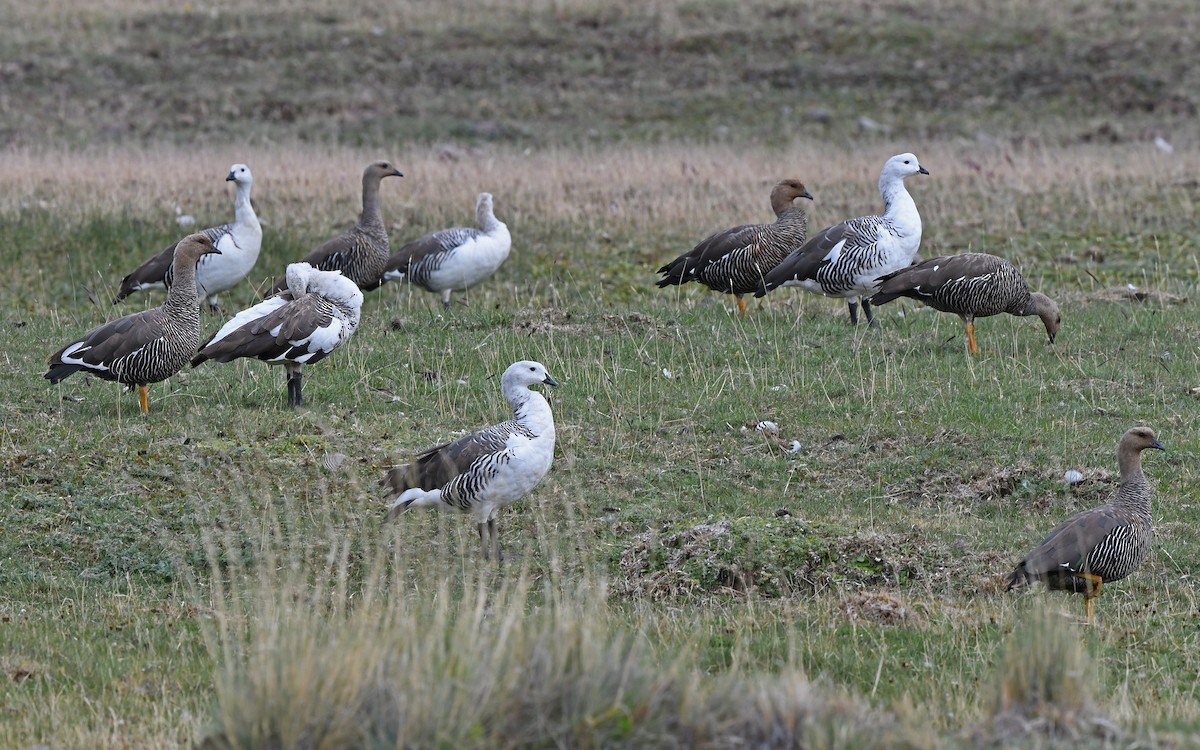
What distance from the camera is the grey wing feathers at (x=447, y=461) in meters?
9.76

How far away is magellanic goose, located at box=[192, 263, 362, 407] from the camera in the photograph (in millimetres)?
12188

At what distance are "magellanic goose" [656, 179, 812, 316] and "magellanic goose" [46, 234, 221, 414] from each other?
6.10 metres

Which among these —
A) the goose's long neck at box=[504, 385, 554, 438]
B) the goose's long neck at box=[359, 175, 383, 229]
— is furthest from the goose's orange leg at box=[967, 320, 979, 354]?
the goose's long neck at box=[359, 175, 383, 229]

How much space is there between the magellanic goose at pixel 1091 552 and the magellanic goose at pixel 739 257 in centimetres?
768

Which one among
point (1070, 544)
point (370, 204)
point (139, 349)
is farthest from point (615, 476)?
point (370, 204)

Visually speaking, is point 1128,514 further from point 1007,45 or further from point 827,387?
point 1007,45

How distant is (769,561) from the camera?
30.9ft

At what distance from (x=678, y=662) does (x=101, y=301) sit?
1361 cm

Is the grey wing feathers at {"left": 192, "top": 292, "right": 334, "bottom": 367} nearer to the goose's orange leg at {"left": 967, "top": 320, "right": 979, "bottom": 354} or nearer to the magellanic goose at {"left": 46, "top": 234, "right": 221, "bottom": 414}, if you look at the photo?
the magellanic goose at {"left": 46, "top": 234, "right": 221, "bottom": 414}

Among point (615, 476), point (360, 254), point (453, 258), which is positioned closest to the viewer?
point (615, 476)

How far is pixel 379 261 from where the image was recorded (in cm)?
1695

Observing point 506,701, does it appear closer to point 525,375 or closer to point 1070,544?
point 1070,544

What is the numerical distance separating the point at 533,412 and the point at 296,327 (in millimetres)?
3131

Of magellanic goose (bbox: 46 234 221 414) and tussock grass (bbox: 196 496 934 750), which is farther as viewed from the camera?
magellanic goose (bbox: 46 234 221 414)
